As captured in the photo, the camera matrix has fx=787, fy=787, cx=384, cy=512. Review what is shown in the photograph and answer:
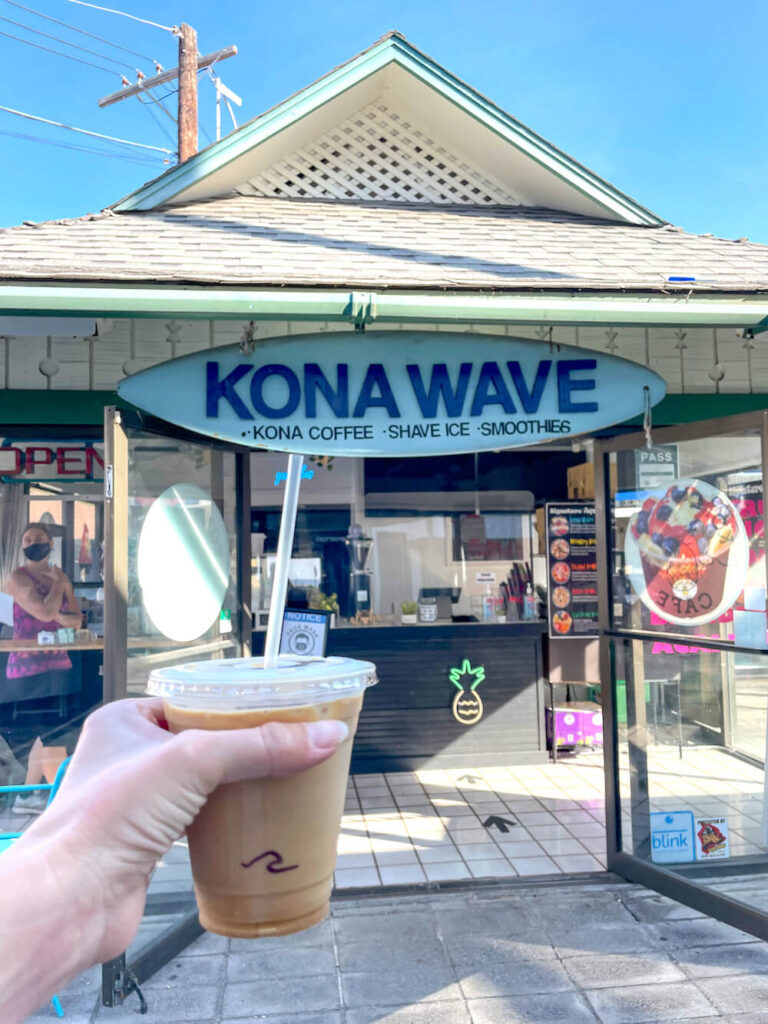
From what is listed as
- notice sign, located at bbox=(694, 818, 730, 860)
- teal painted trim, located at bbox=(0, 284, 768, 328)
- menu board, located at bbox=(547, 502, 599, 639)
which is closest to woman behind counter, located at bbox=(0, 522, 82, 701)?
teal painted trim, located at bbox=(0, 284, 768, 328)

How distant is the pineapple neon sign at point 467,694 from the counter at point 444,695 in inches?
1.2

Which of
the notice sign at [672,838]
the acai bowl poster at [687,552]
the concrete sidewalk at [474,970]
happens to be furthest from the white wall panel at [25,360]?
the notice sign at [672,838]

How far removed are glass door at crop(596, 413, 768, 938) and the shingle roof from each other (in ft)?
3.50

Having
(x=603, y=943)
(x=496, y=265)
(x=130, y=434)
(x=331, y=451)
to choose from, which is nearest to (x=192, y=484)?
(x=130, y=434)

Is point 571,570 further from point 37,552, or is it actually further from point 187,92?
point 187,92

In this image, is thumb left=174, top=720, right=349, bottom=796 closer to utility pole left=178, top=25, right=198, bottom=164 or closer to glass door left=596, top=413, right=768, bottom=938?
glass door left=596, top=413, right=768, bottom=938

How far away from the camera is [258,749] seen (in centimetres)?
135

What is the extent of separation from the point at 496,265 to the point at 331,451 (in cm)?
146

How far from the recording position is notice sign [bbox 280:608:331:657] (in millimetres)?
4973

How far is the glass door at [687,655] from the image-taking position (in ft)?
14.0

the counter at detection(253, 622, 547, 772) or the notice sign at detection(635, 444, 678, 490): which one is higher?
the notice sign at detection(635, 444, 678, 490)

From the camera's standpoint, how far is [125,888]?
1351 mm

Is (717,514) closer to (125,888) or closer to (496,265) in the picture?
(496,265)

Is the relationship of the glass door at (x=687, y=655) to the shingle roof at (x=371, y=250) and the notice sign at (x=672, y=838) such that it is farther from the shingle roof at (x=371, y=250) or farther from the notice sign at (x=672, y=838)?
the shingle roof at (x=371, y=250)
